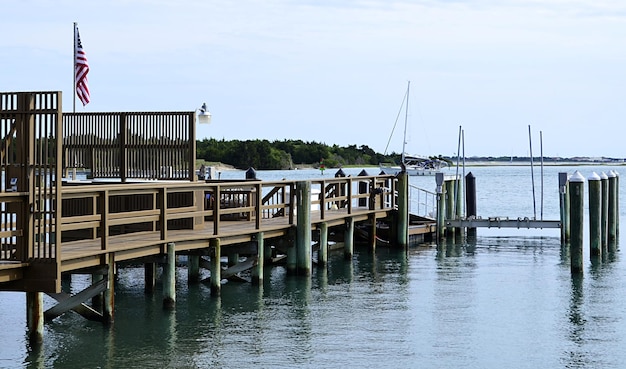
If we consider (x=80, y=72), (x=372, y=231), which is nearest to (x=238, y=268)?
(x=80, y=72)

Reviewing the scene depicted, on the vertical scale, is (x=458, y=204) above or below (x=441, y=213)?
above

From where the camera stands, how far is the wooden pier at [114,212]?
Result: 14.4 metres

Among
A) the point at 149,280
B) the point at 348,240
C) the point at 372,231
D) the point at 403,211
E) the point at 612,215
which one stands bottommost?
the point at 149,280

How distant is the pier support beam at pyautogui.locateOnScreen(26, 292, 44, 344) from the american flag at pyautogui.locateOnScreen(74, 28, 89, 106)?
9975mm

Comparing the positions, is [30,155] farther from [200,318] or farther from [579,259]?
[579,259]

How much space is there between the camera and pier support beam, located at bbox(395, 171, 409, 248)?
29.9m

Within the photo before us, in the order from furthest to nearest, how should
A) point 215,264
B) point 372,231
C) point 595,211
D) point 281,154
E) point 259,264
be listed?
point 281,154
point 372,231
point 595,211
point 259,264
point 215,264

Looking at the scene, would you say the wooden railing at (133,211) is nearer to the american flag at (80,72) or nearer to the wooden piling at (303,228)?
the wooden piling at (303,228)

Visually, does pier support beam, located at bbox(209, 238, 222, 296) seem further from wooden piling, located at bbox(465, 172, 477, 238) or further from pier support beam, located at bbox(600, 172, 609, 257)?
wooden piling, located at bbox(465, 172, 477, 238)

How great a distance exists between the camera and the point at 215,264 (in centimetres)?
2036

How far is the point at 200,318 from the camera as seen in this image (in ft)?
61.4

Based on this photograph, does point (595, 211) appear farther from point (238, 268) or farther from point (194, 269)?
point (194, 269)

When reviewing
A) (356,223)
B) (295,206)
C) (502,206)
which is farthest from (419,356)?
(502,206)

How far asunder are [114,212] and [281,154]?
80.2 m
